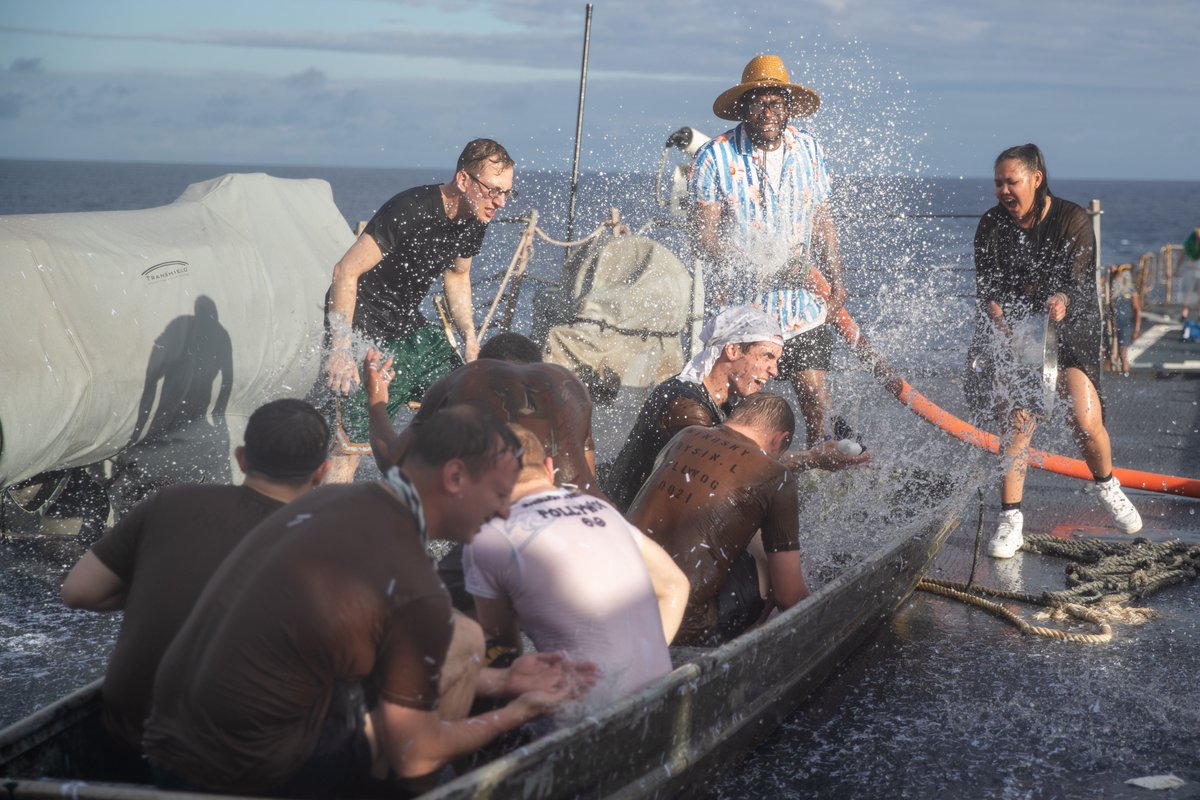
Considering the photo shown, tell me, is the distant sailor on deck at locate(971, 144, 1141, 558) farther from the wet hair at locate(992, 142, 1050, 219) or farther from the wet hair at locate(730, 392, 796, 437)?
the wet hair at locate(730, 392, 796, 437)

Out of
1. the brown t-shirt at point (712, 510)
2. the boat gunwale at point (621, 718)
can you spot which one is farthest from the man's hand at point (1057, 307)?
the brown t-shirt at point (712, 510)

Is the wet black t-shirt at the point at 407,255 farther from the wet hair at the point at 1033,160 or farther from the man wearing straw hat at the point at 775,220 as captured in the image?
the wet hair at the point at 1033,160

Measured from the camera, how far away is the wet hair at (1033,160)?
6824mm

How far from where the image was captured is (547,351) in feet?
33.0

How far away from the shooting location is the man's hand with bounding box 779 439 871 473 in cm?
551

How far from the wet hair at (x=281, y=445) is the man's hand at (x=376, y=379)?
2.34m

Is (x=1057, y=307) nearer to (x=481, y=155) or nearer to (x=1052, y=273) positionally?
(x=1052, y=273)

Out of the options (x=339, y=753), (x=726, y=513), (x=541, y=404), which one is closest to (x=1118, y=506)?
(x=726, y=513)

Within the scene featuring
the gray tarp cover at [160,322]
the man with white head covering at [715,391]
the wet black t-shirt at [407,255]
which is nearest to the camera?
the man with white head covering at [715,391]

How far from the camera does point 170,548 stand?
3.40 m

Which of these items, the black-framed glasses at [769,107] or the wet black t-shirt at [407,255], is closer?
the wet black t-shirt at [407,255]

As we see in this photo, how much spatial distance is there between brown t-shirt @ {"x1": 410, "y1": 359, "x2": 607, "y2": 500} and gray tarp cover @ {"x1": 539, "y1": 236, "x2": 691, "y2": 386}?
5.25 metres

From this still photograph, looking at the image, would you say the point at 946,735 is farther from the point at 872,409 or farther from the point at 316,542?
the point at 872,409

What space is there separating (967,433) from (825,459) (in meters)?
4.03
